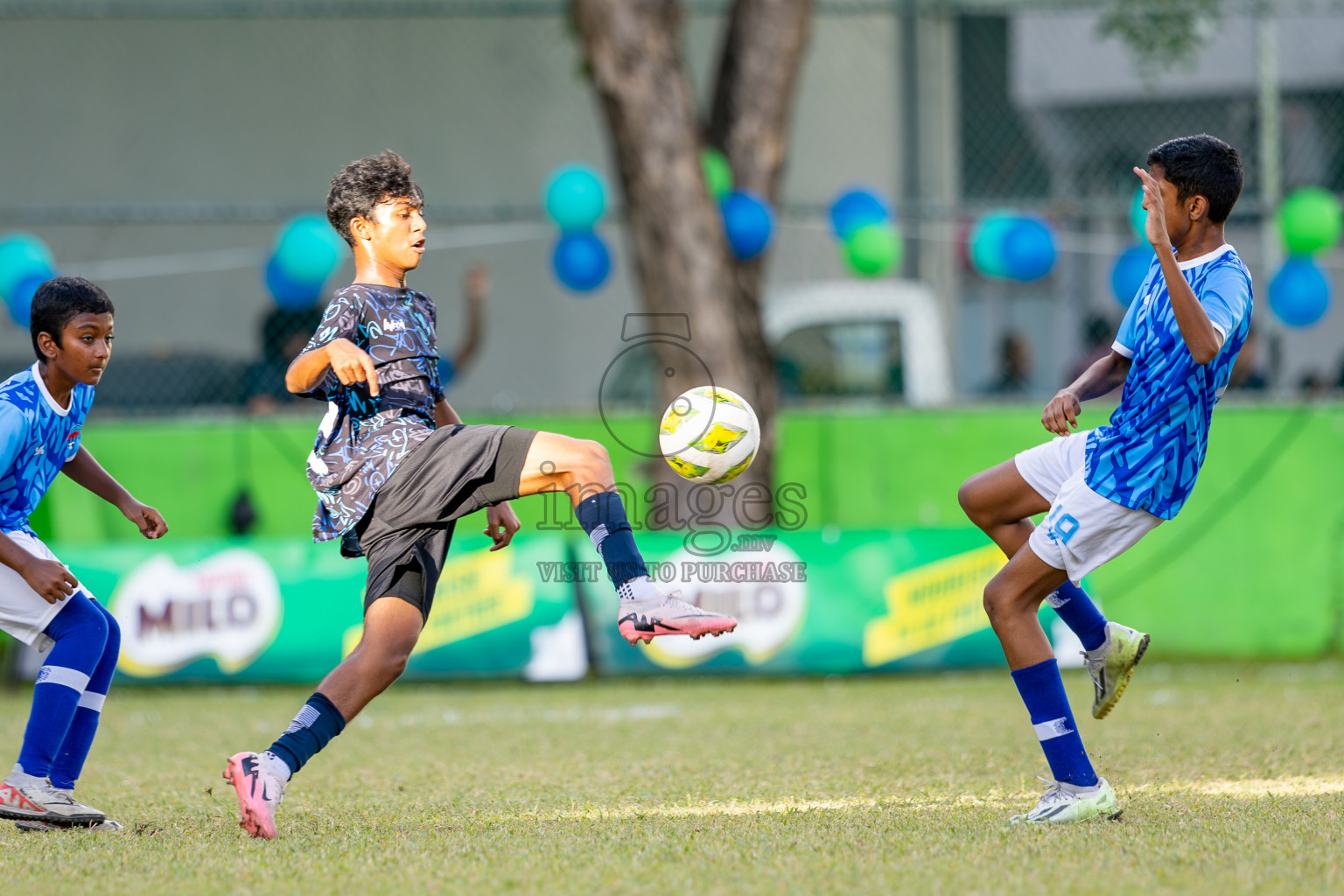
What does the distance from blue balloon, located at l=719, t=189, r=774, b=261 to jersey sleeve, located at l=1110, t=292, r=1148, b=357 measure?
17.3 ft

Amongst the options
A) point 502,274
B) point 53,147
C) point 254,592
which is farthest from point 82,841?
point 53,147

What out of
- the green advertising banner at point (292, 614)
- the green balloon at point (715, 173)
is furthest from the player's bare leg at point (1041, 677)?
the green balloon at point (715, 173)

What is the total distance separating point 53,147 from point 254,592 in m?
7.34

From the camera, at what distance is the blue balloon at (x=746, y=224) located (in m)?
9.57

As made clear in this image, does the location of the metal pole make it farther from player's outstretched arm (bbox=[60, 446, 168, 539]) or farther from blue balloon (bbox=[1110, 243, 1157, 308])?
player's outstretched arm (bbox=[60, 446, 168, 539])

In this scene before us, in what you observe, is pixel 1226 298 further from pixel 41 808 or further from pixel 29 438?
pixel 41 808

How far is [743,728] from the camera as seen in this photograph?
6621 mm

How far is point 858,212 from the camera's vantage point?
993cm

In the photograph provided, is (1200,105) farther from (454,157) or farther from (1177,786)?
(1177,786)

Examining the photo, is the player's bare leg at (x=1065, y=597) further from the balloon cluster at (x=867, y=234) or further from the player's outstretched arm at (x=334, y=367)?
the balloon cluster at (x=867, y=234)

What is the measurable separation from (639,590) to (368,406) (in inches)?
38.5

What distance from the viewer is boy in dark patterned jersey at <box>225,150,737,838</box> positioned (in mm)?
4020

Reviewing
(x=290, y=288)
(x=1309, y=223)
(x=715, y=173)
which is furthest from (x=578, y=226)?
(x=1309, y=223)

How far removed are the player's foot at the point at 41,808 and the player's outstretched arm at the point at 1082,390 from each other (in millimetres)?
3101
